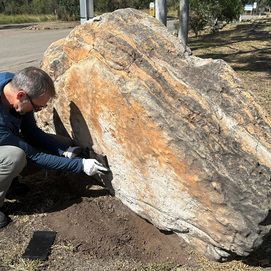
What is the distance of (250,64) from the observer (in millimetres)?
7617

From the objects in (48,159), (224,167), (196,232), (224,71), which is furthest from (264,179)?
(48,159)

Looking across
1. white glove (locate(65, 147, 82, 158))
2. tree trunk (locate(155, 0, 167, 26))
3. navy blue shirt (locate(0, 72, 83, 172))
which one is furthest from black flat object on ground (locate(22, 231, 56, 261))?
tree trunk (locate(155, 0, 167, 26))

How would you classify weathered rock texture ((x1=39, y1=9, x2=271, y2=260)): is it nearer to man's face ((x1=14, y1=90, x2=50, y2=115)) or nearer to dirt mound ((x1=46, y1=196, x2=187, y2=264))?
Result: dirt mound ((x1=46, y1=196, x2=187, y2=264))

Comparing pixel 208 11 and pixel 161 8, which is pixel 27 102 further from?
pixel 208 11

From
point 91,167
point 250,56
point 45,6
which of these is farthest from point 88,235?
point 45,6

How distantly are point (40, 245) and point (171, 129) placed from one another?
1313 millimetres

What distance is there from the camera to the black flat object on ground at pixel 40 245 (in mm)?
2029

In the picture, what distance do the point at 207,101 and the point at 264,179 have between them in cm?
69

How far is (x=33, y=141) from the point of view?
8.64ft

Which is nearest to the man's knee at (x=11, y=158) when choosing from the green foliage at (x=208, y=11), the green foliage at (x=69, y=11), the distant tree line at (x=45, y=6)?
the green foliage at (x=208, y=11)

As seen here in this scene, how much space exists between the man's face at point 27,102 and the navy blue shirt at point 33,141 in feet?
0.30

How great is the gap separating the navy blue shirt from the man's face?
92mm

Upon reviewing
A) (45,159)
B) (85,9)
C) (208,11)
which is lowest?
(45,159)

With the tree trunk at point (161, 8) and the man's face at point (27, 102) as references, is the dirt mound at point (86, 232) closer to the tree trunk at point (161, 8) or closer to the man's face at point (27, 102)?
the man's face at point (27, 102)
